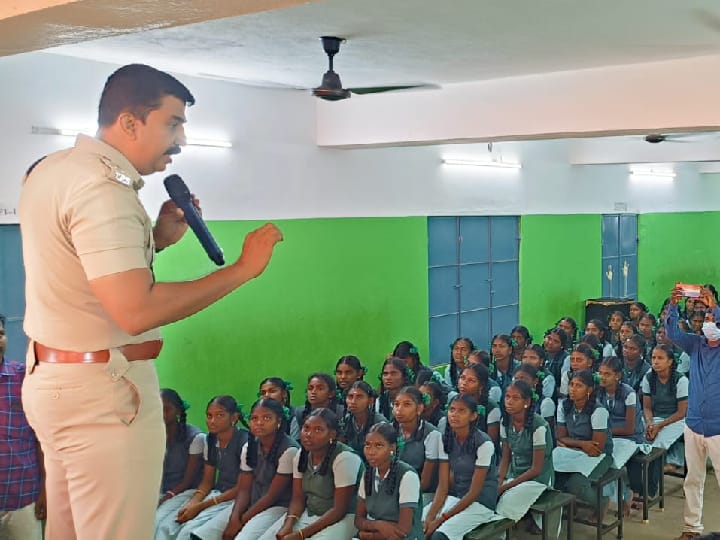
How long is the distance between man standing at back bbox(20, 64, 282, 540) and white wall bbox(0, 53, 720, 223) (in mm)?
3461

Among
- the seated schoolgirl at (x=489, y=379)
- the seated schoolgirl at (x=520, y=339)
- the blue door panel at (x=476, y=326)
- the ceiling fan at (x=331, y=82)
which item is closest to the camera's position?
the ceiling fan at (x=331, y=82)

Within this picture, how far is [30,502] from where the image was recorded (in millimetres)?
3627

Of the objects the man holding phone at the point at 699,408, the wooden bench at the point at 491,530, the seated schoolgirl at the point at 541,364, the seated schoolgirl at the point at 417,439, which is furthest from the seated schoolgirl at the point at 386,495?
the seated schoolgirl at the point at 541,364

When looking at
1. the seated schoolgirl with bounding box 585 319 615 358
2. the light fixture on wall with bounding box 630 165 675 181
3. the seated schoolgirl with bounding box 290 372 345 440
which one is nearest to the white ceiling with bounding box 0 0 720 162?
the seated schoolgirl with bounding box 290 372 345 440

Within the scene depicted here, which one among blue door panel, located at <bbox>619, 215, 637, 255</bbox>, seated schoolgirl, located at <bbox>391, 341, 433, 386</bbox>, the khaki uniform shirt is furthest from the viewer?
blue door panel, located at <bbox>619, 215, 637, 255</bbox>

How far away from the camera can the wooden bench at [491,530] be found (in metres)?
4.26

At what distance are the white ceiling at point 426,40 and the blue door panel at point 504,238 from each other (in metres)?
3.76

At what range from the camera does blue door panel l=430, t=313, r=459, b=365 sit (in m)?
8.04

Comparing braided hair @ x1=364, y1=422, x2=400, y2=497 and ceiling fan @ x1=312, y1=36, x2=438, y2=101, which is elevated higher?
ceiling fan @ x1=312, y1=36, x2=438, y2=101

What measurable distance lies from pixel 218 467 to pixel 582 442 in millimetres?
2505

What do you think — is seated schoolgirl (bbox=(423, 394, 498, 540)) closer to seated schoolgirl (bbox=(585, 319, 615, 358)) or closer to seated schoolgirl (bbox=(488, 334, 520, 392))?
seated schoolgirl (bbox=(488, 334, 520, 392))

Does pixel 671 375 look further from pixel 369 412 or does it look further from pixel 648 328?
pixel 369 412

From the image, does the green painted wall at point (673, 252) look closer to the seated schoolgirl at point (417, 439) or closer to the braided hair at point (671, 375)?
the braided hair at point (671, 375)

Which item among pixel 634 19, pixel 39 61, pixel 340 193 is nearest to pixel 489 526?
pixel 634 19
